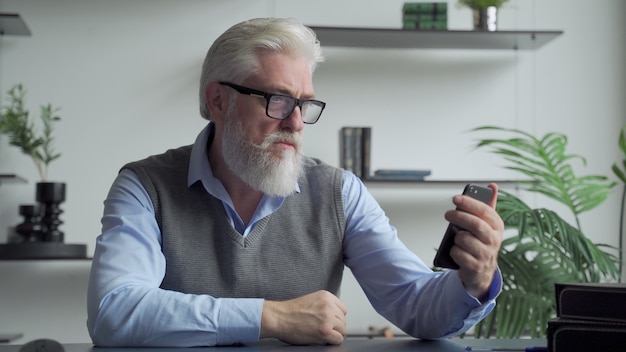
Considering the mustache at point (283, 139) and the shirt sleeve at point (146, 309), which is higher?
the mustache at point (283, 139)

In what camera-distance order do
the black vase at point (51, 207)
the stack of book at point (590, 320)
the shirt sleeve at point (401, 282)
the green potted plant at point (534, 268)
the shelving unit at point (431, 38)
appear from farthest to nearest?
1. the shelving unit at point (431, 38)
2. the black vase at point (51, 207)
3. the green potted plant at point (534, 268)
4. the shirt sleeve at point (401, 282)
5. the stack of book at point (590, 320)

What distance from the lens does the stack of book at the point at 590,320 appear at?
1.09m

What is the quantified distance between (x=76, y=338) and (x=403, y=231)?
1.41m

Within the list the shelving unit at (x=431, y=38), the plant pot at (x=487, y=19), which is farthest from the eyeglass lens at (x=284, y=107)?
the plant pot at (x=487, y=19)

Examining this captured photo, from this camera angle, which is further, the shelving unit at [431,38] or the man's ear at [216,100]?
the shelving unit at [431,38]

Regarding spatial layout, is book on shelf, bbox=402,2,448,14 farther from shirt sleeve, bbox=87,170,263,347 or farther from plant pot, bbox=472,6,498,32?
shirt sleeve, bbox=87,170,263,347

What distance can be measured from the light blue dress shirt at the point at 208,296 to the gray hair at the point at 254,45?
7.7 inches

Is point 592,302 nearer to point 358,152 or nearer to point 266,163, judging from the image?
point 266,163

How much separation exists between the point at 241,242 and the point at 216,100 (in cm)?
39

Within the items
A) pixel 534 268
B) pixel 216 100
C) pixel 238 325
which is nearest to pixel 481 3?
pixel 534 268

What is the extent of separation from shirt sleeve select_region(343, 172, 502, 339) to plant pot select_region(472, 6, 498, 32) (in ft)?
5.45

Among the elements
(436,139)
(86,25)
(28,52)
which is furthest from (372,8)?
(28,52)

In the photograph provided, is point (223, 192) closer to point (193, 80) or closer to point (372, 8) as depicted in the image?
point (193, 80)

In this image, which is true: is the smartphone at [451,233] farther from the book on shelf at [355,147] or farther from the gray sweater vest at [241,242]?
the book on shelf at [355,147]
